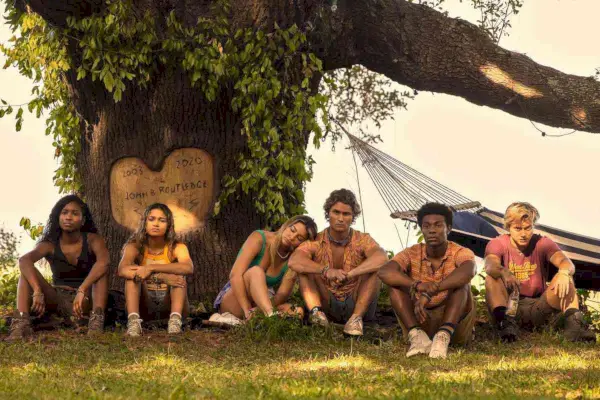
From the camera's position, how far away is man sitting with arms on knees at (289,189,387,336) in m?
5.96

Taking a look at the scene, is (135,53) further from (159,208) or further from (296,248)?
Answer: (296,248)

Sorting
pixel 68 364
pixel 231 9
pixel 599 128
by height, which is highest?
pixel 231 9

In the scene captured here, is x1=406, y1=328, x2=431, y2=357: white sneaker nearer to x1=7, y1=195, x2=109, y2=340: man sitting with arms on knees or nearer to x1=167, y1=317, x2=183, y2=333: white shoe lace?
x1=167, y1=317, x2=183, y2=333: white shoe lace

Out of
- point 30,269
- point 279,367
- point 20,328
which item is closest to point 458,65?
point 30,269

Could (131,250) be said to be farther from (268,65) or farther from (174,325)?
(268,65)

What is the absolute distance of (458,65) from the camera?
27.8ft

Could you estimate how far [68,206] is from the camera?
6.46 m

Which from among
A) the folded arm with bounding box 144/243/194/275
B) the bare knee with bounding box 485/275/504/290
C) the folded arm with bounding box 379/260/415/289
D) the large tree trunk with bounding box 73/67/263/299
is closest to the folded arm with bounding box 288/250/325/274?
the folded arm with bounding box 379/260/415/289

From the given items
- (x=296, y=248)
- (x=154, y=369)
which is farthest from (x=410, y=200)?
(x=154, y=369)

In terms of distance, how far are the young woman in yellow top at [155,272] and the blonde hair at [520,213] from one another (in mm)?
2195

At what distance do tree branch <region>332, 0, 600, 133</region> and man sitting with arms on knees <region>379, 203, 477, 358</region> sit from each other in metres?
2.98

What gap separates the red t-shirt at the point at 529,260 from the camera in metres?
6.29

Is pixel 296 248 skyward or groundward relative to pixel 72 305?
skyward

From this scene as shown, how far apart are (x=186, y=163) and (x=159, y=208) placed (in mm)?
1445
